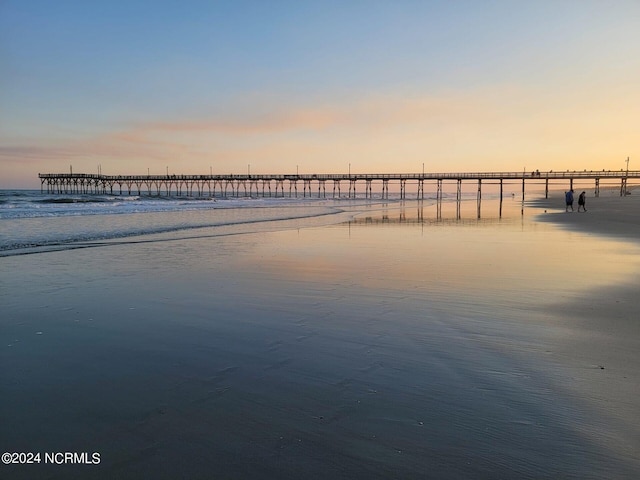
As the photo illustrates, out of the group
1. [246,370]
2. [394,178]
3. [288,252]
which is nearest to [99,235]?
[288,252]

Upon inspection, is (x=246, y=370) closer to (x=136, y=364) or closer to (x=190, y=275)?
(x=136, y=364)

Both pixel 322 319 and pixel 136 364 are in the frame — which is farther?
pixel 322 319

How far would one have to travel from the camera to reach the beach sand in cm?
278

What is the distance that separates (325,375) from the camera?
13.2ft

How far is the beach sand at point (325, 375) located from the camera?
2.78m

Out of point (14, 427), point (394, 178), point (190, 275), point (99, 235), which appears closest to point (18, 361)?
point (14, 427)

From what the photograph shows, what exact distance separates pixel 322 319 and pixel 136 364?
94.0 inches

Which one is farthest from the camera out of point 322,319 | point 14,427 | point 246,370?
point 322,319

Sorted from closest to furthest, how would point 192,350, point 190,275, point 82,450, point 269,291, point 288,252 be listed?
point 82,450, point 192,350, point 269,291, point 190,275, point 288,252

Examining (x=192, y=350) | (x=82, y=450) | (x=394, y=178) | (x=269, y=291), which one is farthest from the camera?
(x=394, y=178)

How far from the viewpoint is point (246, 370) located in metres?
4.16

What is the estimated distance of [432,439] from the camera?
297 centimetres

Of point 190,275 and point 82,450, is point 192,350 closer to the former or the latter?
point 82,450

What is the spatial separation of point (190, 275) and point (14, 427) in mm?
5974
